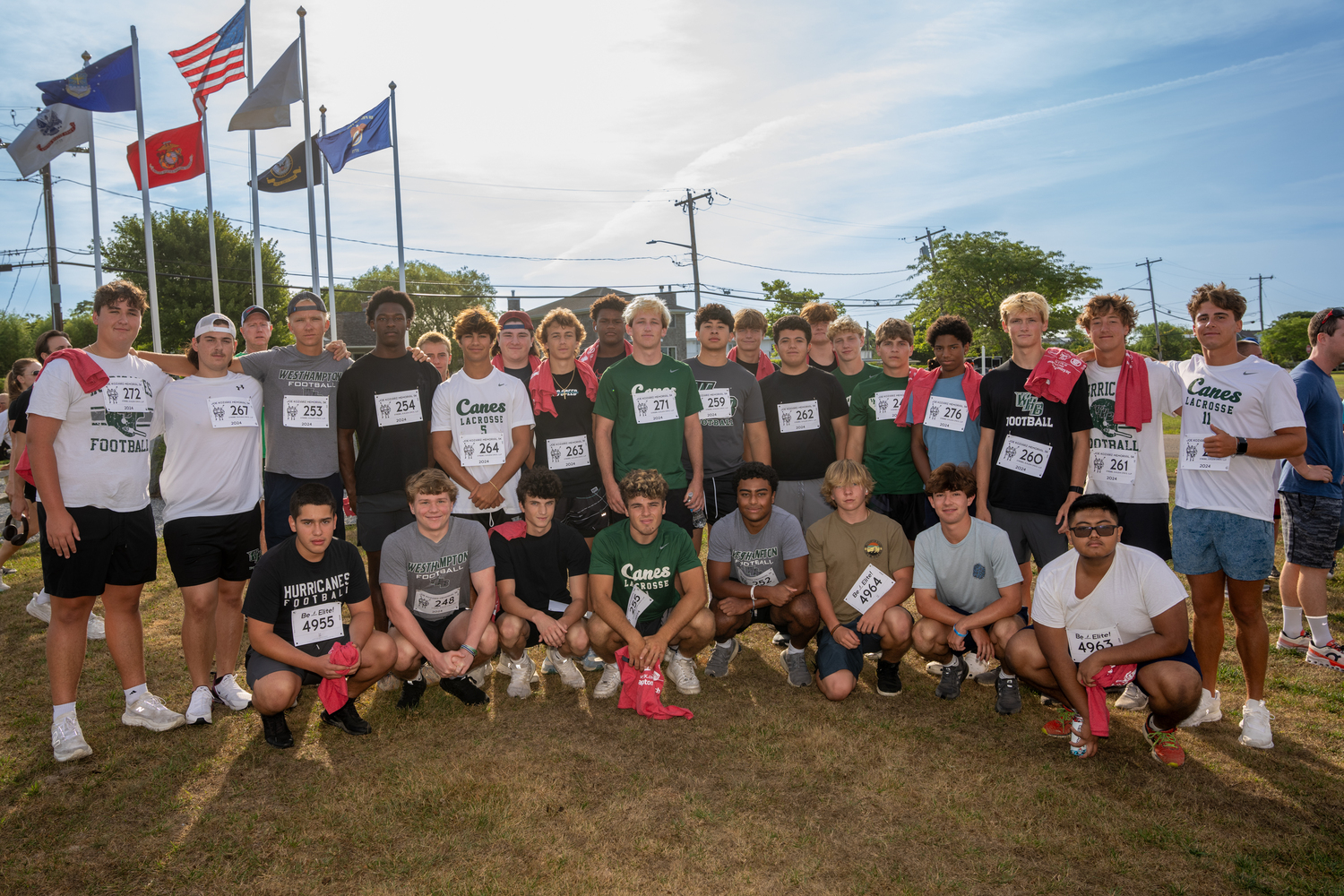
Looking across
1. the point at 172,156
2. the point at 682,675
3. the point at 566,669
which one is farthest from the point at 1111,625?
the point at 172,156

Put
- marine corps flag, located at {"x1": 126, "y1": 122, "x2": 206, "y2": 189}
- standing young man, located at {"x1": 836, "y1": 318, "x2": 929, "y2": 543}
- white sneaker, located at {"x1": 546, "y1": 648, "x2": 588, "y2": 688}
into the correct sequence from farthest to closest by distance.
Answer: marine corps flag, located at {"x1": 126, "y1": 122, "x2": 206, "y2": 189} → standing young man, located at {"x1": 836, "y1": 318, "x2": 929, "y2": 543} → white sneaker, located at {"x1": 546, "y1": 648, "x2": 588, "y2": 688}

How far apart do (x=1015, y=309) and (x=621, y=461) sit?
A: 8.86ft

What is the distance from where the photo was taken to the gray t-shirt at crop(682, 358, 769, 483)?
5.34 meters

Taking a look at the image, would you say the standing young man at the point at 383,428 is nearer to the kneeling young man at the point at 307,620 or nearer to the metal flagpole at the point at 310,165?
the kneeling young man at the point at 307,620

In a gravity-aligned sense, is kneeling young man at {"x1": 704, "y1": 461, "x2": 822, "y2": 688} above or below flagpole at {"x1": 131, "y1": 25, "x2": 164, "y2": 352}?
below

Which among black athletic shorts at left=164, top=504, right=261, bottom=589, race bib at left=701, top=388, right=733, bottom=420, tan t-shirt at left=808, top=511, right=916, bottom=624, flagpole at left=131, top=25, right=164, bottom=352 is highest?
flagpole at left=131, top=25, right=164, bottom=352

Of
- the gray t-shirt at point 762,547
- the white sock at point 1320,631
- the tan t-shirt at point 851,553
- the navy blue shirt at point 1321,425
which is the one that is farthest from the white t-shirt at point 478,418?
the white sock at point 1320,631

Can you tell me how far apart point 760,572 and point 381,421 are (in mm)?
2621

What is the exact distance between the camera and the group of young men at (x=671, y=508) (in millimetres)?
3898

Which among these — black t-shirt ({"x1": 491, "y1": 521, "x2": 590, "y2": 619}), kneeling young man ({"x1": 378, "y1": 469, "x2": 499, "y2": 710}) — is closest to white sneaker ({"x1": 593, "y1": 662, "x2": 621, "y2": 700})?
black t-shirt ({"x1": 491, "y1": 521, "x2": 590, "y2": 619})

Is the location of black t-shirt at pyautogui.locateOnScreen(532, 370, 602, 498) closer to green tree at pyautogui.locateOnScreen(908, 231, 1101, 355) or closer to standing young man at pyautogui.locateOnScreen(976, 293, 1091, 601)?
standing young man at pyautogui.locateOnScreen(976, 293, 1091, 601)

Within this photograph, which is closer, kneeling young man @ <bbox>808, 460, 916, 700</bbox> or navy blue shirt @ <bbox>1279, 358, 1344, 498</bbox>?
kneeling young man @ <bbox>808, 460, 916, 700</bbox>

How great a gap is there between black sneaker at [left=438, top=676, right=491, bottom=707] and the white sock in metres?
5.34

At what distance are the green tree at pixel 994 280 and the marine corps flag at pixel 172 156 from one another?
31.5 meters
